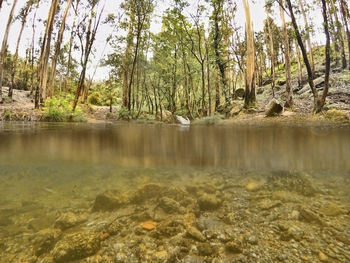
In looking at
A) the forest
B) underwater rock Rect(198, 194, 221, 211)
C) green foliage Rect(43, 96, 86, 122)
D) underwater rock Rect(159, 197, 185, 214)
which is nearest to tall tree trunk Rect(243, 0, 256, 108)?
the forest

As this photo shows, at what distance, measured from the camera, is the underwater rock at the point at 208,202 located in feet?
6.98

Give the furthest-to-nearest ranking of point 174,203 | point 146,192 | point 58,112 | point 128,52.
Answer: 1. point 128,52
2. point 58,112
3. point 146,192
4. point 174,203

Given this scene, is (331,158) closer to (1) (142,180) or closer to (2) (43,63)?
(1) (142,180)

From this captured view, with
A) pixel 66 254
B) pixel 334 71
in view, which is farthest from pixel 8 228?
pixel 334 71

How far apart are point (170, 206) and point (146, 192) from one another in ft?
1.56

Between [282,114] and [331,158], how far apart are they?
7.89 meters

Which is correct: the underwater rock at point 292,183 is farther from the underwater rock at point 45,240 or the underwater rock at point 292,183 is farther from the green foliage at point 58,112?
the green foliage at point 58,112

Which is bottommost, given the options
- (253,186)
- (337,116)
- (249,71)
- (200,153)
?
(253,186)

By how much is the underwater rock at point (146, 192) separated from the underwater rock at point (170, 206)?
273mm

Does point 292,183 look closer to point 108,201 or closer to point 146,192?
point 146,192

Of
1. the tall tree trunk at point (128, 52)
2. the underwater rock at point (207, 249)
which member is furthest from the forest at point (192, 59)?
the underwater rock at point (207, 249)

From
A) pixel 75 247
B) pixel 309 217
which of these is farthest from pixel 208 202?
pixel 75 247

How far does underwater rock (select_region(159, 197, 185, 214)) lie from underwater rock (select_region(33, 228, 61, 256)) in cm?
96

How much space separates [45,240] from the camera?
5.19ft
